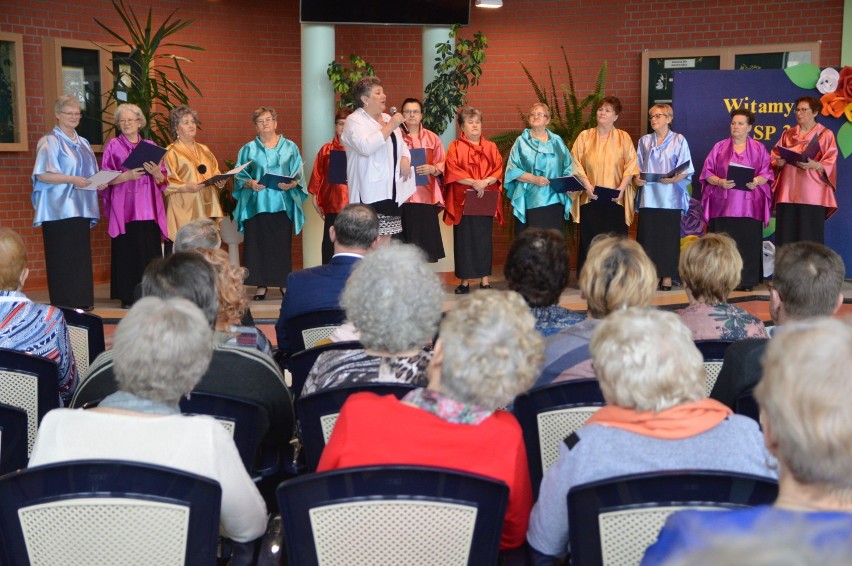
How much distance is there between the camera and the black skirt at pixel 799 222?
7945 mm

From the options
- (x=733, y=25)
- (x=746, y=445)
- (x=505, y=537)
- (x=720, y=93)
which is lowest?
(x=505, y=537)

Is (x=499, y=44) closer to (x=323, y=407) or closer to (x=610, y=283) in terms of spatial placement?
(x=610, y=283)

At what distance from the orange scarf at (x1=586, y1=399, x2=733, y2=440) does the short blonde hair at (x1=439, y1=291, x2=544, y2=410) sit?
0.58 ft

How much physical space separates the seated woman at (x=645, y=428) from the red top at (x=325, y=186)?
582 cm

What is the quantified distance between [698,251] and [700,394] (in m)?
1.35

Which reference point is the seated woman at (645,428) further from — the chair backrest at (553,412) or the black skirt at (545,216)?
the black skirt at (545,216)

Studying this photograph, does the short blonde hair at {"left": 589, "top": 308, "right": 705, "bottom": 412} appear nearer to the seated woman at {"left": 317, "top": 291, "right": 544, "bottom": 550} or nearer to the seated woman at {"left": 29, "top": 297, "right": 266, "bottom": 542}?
the seated woman at {"left": 317, "top": 291, "right": 544, "bottom": 550}

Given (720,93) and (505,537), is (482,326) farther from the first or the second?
(720,93)

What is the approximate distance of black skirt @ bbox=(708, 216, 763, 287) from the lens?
26.3 feet

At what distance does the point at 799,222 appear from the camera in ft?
26.3

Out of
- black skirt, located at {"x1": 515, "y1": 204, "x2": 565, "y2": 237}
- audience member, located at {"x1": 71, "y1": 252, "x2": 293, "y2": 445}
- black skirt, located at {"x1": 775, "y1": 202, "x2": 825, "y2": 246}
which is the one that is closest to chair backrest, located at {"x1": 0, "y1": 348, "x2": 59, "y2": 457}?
audience member, located at {"x1": 71, "y1": 252, "x2": 293, "y2": 445}

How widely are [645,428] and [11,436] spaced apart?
140 centimetres

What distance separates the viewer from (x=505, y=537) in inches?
79.8

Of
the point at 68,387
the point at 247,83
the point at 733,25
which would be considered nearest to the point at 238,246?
the point at 247,83
